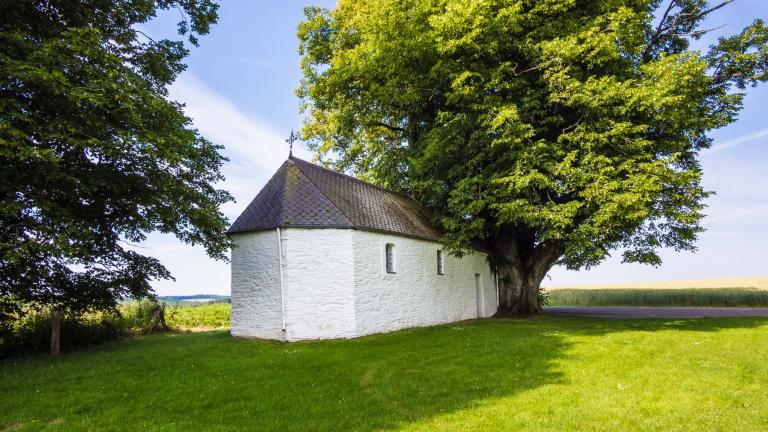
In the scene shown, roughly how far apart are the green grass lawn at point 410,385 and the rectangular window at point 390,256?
430cm

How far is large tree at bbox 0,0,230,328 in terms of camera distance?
1148 cm

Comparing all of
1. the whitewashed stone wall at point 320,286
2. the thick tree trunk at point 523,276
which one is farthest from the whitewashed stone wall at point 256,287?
the thick tree trunk at point 523,276

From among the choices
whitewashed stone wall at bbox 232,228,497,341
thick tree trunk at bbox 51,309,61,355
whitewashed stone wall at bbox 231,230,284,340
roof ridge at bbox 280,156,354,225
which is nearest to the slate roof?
roof ridge at bbox 280,156,354,225

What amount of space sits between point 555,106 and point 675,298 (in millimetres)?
23940

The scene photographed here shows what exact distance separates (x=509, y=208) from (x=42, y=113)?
16.2m

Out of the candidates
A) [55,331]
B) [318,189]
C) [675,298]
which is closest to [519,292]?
[318,189]

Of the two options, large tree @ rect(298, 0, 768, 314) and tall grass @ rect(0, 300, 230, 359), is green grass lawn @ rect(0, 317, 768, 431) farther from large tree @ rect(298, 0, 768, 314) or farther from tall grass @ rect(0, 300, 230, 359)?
large tree @ rect(298, 0, 768, 314)

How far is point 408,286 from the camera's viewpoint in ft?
68.7

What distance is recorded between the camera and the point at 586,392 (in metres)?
9.38

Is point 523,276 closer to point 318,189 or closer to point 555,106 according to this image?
point 555,106

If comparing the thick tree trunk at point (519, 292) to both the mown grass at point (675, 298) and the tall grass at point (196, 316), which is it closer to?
the tall grass at point (196, 316)

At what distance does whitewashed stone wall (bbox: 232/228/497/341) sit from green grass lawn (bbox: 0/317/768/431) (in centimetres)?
136

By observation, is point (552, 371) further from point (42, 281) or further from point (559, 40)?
point (42, 281)

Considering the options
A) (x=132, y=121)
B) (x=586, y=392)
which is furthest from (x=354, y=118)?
(x=586, y=392)
